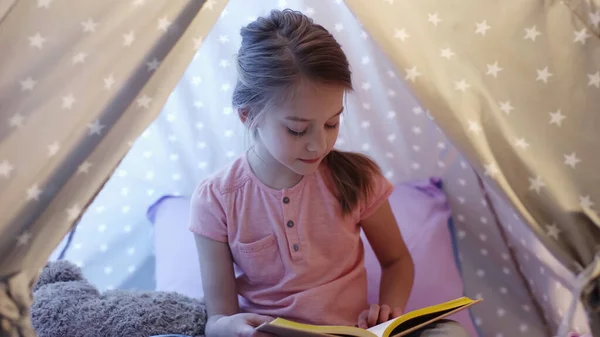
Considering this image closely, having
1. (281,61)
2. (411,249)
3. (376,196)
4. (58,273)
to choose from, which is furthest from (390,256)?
(58,273)

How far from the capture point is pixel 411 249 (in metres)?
1.42

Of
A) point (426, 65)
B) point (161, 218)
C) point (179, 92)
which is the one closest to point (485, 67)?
point (426, 65)

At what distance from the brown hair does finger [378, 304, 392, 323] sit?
0.39 metres

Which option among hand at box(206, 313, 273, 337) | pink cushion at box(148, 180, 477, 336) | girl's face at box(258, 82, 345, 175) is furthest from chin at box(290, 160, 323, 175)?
pink cushion at box(148, 180, 477, 336)

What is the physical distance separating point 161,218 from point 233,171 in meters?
0.45

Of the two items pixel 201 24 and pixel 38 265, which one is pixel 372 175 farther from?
pixel 38 265

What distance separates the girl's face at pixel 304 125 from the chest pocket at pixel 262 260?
0.17 m

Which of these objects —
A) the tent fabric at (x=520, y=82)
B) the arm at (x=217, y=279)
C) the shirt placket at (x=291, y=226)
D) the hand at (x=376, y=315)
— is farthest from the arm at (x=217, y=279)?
the tent fabric at (x=520, y=82)

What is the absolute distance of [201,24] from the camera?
87 cm

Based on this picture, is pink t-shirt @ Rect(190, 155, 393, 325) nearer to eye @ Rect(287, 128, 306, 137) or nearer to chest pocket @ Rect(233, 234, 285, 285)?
chest pocket @ Rect(233, 234, 285, 285)

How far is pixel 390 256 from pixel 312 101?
1.36 feet

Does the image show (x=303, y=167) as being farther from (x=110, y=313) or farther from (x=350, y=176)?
(x=110, y=313)

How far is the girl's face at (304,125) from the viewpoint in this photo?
92 cm

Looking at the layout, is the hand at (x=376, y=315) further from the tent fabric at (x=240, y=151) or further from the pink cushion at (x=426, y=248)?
the tent fabric at (x=240, y=151)
